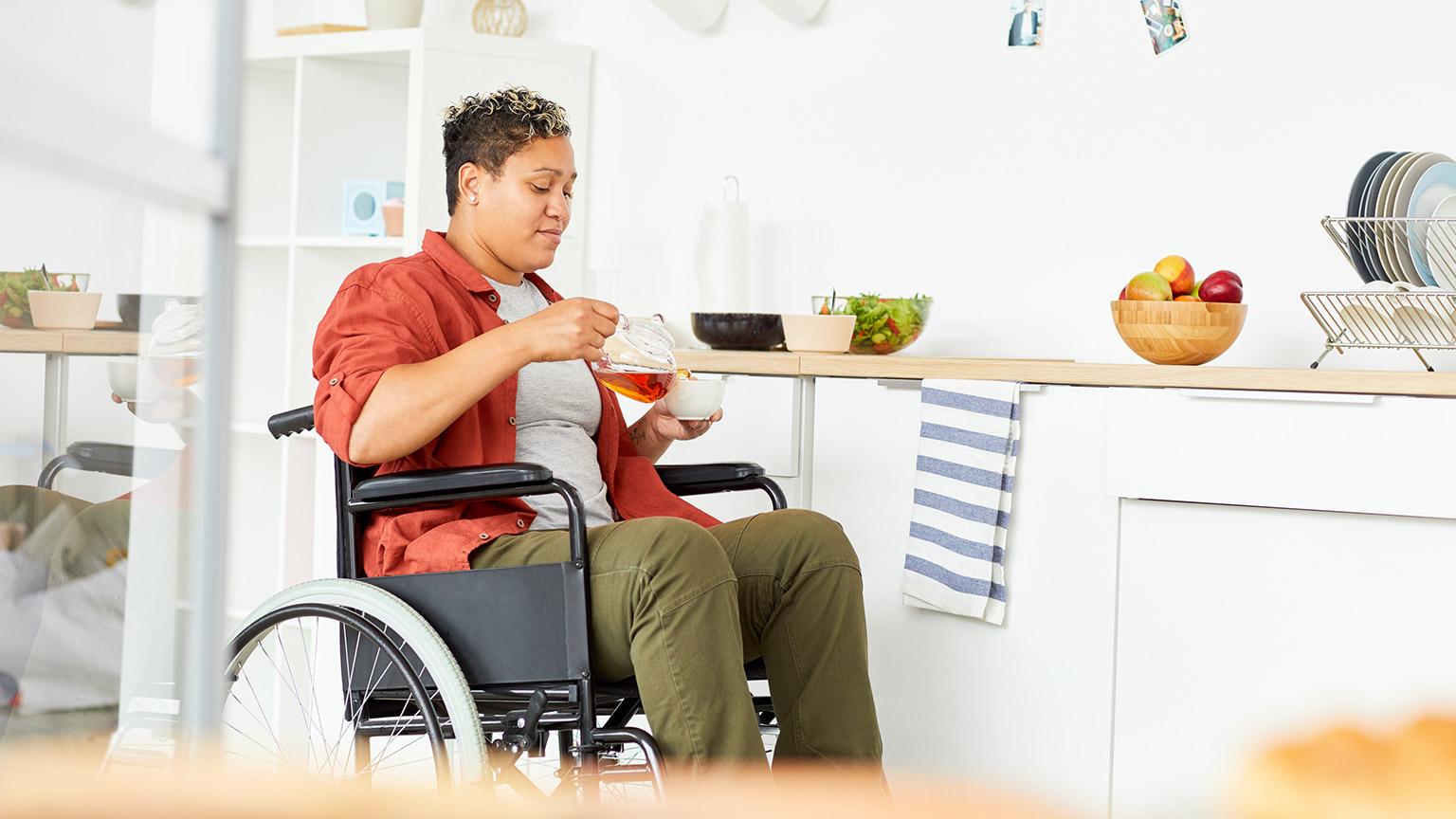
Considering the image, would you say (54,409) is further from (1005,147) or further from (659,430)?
(1005,147)

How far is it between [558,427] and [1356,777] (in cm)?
163

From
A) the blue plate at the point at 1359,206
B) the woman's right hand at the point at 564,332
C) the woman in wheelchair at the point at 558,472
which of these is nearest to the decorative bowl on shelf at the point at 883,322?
the woman in wheelchair at the point at 558,472

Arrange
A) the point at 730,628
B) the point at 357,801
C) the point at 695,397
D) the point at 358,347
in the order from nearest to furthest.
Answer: the point at 357,801 → the point at 730,628 → the point at 358,347 → the point at 695,397

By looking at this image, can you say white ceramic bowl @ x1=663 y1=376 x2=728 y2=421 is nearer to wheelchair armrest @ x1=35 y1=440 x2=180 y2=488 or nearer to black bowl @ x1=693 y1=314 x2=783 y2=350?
black bowl @ x1=693 y1=314 x2=783 y2=350

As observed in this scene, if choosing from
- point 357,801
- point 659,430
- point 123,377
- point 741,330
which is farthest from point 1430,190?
point 357,801

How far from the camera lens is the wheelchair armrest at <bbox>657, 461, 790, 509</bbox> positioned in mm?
1876

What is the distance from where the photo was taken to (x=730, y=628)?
1.42 meters

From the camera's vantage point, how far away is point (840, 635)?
161cm

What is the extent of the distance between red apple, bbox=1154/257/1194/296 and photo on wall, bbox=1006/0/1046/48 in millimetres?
693

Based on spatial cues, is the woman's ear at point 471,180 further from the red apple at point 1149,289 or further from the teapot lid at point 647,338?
the red apple at point 1149,289

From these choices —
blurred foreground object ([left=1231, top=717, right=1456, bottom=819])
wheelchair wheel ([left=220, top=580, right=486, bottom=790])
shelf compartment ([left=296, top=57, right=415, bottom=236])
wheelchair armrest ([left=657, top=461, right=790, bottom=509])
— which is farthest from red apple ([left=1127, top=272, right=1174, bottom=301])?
blurred foreground object ([left=1231, top=717, right=1456, bottom=819])

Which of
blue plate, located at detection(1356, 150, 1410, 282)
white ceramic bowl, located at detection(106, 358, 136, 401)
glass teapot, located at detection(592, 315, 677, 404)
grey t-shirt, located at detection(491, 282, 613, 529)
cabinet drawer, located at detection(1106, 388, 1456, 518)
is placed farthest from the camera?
blue plate, located at detection(1356, 150, 1410, 282)

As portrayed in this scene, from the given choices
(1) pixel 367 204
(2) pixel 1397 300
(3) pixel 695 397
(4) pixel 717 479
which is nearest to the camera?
(3) pixel 695 397

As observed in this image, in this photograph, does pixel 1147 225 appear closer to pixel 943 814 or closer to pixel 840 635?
pixel 840 635
